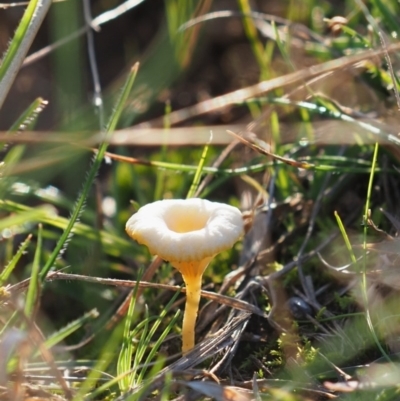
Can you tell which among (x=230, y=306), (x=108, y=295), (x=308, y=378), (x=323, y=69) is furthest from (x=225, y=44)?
(x=308, y=378)

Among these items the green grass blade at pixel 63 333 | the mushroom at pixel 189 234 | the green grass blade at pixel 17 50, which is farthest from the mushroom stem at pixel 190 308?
the green grass blade at pixel 17 50

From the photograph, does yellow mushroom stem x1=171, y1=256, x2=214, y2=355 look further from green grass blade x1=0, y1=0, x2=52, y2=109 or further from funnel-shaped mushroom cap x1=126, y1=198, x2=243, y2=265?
green grass blade x1=0, y1=0, x2=52, y2=109

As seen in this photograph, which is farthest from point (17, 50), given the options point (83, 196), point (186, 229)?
point (186, 229)

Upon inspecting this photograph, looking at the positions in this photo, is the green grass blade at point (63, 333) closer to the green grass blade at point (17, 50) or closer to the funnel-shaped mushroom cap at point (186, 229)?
the funnel-shaped mushroom cap at point (186, 229)

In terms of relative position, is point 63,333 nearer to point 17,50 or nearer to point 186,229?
point 186,229

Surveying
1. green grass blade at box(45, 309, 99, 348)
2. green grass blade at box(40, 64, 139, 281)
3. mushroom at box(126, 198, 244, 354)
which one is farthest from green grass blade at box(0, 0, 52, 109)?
green grass blade at box(45, 309, 99, 348)

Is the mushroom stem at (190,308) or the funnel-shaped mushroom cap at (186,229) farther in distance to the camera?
the mushroom stem at (190,308)

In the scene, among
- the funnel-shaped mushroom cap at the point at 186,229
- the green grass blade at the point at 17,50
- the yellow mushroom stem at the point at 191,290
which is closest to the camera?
the funnel-shaped mushroom cap at the point at 186,229
